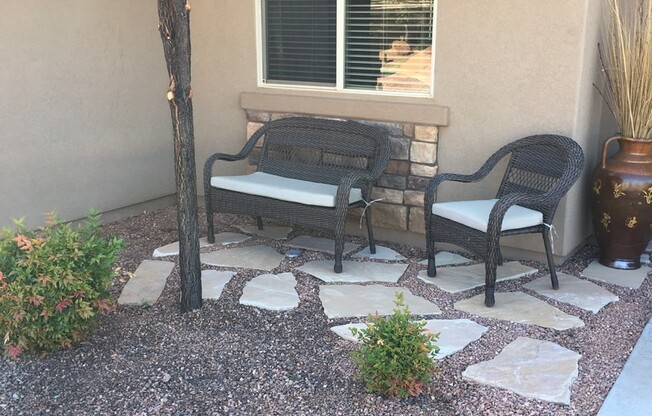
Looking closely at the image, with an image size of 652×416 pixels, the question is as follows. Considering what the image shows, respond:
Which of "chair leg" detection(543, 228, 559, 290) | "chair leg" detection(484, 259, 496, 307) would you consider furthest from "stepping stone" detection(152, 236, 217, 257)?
"chair leg" detection(543, 228, 559, 290)

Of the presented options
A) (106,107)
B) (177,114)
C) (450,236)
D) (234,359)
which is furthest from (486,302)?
(106,107)

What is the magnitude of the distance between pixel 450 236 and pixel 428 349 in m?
1.43

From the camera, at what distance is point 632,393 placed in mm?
2711

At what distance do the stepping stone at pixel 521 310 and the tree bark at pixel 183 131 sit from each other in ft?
4.80

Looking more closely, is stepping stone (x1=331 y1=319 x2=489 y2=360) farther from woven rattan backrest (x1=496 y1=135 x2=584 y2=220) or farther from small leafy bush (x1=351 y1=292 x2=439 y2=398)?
woven rattan backrest (x1=496 y1=135 x2=584 y2=220)

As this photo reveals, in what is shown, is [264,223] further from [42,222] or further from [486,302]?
[486,302]

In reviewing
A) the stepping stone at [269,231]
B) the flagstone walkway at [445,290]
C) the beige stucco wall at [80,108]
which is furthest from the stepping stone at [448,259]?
the beige stucco wall at [80,108]

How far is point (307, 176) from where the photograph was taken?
491cm

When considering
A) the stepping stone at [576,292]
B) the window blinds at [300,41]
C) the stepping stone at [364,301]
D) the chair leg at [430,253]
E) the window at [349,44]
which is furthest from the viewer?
the window blinds at [300,41]

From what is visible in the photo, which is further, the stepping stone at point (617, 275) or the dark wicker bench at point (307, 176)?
the dark wicker bench at point (307, 176)

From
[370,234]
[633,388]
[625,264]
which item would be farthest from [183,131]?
[625,264]

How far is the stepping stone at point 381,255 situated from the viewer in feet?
14.8

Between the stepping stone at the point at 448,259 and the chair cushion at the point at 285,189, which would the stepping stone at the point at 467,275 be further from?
the chair cushion at the point at 285,189

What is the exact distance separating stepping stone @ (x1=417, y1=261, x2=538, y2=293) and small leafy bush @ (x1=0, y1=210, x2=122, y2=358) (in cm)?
193
